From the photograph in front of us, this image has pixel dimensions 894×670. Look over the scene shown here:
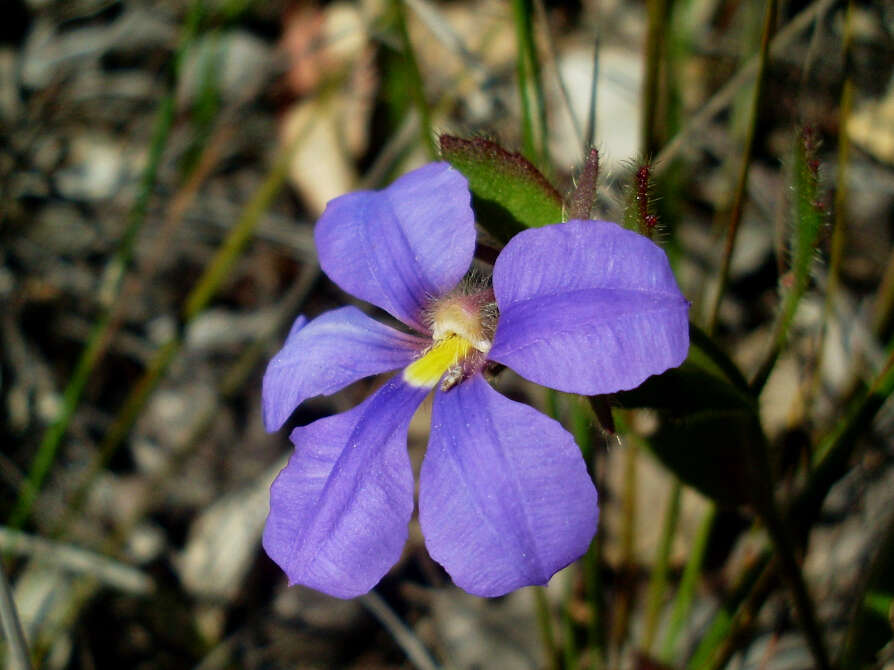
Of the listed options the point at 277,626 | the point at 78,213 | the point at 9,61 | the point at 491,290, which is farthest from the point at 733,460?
the point at 9,61

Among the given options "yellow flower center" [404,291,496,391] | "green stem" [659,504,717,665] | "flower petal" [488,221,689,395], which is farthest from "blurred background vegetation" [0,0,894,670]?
"flower petal" [488,221,689,395]

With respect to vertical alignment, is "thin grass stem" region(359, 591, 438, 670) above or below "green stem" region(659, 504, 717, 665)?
below

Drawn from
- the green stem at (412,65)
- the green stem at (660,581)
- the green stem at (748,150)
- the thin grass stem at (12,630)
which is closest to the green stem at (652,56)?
the green stem at (748,150)

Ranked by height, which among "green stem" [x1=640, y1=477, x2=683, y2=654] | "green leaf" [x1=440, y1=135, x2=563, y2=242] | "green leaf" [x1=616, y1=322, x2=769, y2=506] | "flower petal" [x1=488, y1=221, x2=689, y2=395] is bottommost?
"green stem" [x1=640, y1=477, x2=683, y2=654]

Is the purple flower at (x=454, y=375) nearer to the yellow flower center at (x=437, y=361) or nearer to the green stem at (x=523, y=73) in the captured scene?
the yellow flower center at (x=437, y=361)

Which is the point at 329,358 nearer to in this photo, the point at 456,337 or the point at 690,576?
the point at 456,337

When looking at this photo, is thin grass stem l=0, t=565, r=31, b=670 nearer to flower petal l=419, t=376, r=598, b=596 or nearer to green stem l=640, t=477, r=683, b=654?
flower petal l=419, t=376, r=598, b=596

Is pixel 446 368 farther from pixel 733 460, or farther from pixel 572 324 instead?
pixel 733 460
